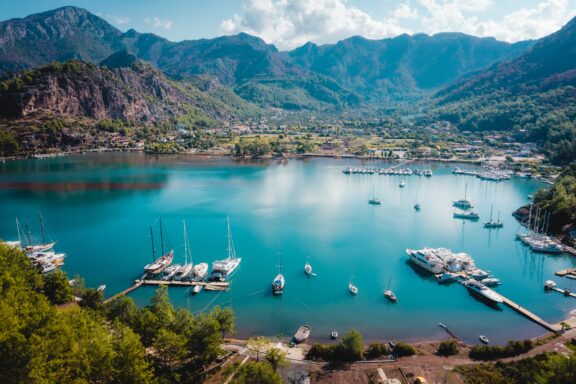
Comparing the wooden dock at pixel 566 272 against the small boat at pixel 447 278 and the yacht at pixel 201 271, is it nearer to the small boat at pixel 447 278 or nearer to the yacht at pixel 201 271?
the small boat at pixel 447 278

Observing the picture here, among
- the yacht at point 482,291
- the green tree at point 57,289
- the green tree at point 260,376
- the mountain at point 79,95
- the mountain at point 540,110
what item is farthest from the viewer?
the mountain at point 79,95

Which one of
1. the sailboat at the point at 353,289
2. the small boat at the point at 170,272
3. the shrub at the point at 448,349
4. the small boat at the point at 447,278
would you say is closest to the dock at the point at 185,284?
the small boat at the point at 170,272

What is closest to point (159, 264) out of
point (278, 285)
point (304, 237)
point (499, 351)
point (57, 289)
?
point (57, 289)

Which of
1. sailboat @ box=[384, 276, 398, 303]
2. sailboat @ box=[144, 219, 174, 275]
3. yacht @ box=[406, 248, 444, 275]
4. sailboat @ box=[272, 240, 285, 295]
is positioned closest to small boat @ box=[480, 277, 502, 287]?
yacht @ box=[406, 248, 444, 275]

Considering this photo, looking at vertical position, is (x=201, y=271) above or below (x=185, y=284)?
above

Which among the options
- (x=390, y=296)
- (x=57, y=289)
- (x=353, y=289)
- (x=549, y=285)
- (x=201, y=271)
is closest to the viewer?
(x=57, y=289)

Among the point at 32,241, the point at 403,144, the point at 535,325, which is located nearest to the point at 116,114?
the point at 403,144

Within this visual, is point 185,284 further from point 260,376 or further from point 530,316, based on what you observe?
point 530,316
